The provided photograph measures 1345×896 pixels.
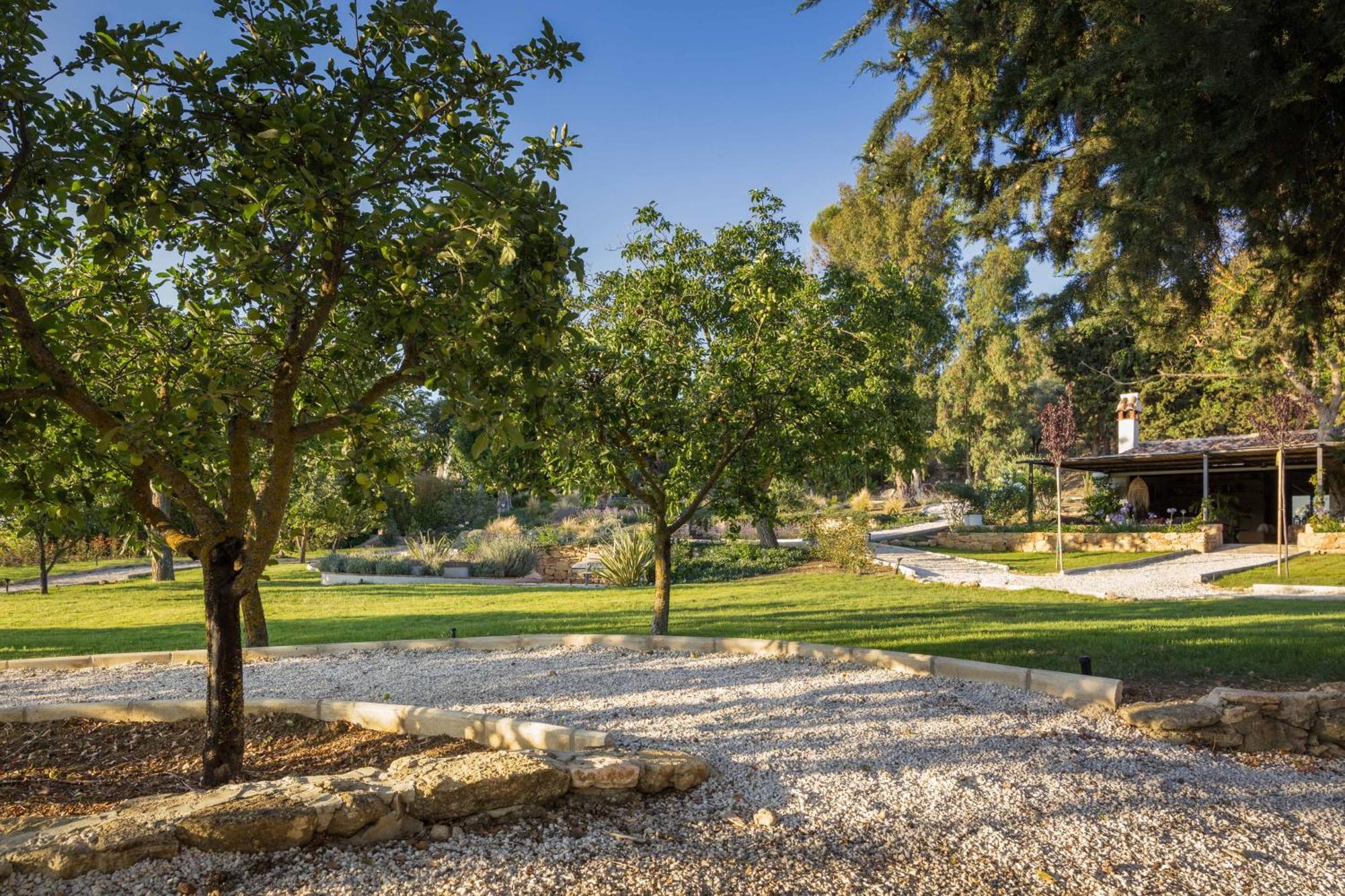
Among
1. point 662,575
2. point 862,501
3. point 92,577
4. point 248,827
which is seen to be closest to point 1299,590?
point 662,575

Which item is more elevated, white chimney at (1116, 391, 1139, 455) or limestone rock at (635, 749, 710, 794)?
white chimney at (1116, 391, 1139, 455)

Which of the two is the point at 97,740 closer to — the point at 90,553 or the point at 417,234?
the point at 417,234

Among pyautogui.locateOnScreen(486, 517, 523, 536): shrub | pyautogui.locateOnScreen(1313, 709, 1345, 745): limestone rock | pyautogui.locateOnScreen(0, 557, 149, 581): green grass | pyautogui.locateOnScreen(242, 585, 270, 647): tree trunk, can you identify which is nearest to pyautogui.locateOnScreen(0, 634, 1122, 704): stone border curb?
pyautogui.locateOnScreen(242, 585, 270, 647): tree trunk

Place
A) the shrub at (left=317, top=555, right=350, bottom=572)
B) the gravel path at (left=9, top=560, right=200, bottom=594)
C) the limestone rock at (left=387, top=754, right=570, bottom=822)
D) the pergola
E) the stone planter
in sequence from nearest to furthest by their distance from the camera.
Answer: the limestone rock at (left=387, top=754, right=570, bottom=822) < the gravel path at (left=9, top=560, right=200, bottom=594) < the shrub at (left=317, top=555, right=350, bottom=572) < the stone planter < the pergola

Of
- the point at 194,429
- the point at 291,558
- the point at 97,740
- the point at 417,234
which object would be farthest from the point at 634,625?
the point at 291,558

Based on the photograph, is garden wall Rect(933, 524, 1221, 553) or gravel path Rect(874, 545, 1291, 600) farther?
garden wall Rect(933, 524, 1221, 553)

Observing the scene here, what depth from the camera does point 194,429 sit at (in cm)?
408

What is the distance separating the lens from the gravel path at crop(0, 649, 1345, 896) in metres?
2.88

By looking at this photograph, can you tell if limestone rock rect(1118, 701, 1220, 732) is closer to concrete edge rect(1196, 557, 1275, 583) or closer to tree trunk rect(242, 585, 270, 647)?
tree trunk rect(242, 585, 270, 647)

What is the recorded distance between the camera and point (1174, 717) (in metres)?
4.73

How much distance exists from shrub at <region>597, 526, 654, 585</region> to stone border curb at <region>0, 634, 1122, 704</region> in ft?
25.8

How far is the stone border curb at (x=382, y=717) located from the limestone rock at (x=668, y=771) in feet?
1.49

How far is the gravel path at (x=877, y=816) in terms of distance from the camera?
2.88 meters

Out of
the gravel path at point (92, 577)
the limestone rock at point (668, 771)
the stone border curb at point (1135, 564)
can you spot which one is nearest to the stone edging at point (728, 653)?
the limestone rock at point (668, 771)
